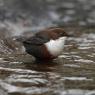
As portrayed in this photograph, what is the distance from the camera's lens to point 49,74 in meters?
6.86

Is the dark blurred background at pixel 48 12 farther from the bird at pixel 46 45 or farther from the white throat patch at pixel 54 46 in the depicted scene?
the white throat patch at pixel 54 46

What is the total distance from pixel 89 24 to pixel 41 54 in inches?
306

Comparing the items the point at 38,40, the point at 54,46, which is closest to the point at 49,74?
the point at 54,46

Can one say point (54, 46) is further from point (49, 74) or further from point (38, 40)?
point (49, 74)

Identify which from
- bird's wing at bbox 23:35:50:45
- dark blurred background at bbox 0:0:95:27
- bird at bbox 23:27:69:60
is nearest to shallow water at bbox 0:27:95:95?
bird at bbox 23:27:69:60

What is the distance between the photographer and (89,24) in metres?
15.2

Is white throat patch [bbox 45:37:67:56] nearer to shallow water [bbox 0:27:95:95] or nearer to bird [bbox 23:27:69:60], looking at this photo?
bird [bbox 23:27:69:60]

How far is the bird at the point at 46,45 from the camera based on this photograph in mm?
7523

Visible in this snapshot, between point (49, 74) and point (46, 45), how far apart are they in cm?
82

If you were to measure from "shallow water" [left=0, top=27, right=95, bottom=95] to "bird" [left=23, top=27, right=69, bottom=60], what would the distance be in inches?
7.2

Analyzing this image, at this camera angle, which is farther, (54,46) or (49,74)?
(54,46)

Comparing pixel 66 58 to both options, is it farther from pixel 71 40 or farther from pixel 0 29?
pixel 0 29

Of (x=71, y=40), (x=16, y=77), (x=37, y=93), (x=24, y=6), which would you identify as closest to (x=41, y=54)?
(x=16, y=77)

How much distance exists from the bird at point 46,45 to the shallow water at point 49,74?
18 centimetres
